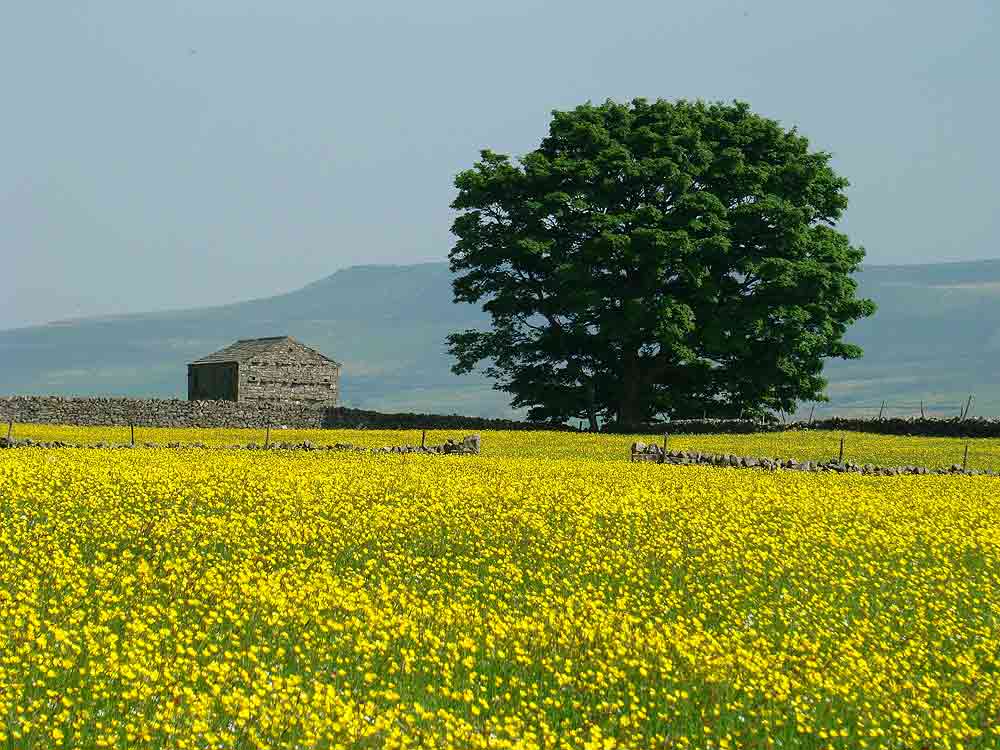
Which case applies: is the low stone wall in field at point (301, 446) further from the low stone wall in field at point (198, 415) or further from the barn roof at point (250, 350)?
the barn roof at point (250, 350)

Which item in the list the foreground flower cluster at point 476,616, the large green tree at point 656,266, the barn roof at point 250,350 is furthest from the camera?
the barn roof at point 250,350

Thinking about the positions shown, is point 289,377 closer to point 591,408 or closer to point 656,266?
point 591,408

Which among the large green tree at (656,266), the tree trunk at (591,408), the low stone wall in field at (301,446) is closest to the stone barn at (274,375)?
the large green tree at (656,266)

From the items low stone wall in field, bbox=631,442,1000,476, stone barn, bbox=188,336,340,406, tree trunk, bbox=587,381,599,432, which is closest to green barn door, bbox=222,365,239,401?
stone barn, bbox=188,336,340,406

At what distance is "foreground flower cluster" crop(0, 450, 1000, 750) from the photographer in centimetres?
1195

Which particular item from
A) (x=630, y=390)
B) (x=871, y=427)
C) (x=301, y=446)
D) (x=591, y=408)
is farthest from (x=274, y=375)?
(x=871, y=427)

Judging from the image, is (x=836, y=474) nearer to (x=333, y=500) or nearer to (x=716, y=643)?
(x=333, y=500)

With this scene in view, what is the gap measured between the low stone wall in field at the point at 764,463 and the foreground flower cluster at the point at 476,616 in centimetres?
1333

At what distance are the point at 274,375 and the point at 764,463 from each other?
164 feet

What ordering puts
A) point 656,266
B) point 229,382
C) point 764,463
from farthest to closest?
point 229,382 < point 656,266 < point 764,463

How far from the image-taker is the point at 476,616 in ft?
52.9

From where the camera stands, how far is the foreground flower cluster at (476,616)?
39.2ft

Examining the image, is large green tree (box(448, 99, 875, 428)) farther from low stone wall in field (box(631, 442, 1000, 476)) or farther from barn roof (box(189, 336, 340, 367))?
low stone wall in field (box(631, 442, 1000, 476))

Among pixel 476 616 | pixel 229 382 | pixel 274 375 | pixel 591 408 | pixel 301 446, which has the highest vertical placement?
pixel 274 375
